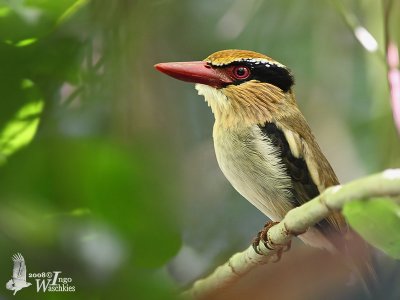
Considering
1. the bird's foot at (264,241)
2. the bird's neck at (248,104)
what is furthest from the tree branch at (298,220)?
the bird's neck at (248,104)

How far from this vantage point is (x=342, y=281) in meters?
1.22

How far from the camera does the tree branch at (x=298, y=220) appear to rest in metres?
0.96

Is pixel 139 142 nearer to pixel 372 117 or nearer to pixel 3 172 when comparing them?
pixel 3 172

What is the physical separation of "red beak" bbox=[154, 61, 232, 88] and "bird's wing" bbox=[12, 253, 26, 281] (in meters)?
0.41

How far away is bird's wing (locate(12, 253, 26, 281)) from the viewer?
1.23 metres

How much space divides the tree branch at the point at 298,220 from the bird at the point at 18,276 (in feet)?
0.94

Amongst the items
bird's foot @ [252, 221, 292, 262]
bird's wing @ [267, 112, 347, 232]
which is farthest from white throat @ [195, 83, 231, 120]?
bird's foot @ [252, 221, 292, 262]

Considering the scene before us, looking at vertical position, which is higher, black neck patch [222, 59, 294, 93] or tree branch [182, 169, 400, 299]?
black neck patch [222, 59, 294, 93]

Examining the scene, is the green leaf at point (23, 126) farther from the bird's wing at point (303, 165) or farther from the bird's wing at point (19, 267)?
the bird's wing at point (303, 165)

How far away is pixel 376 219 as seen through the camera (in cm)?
98

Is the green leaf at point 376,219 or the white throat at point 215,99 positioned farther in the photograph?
the white throat at point 215,99

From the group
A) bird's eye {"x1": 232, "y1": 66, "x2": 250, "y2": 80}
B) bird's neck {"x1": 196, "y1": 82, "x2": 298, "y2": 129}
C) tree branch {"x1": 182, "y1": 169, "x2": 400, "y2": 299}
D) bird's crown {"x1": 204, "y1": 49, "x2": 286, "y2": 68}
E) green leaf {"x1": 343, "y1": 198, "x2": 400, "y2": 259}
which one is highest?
bird's crown {"x1": 204, "y1": 49, "x2": 286, "y2": 68}

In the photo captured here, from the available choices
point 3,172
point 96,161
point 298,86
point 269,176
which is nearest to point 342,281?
point 269,176

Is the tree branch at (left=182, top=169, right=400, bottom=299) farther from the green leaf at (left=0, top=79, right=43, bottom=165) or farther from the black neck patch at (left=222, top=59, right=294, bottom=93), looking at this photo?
the green leaf at (left=0, top=79, right=43, bottom=165)
